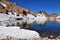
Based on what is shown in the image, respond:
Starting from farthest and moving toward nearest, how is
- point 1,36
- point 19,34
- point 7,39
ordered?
1. point 19,34
2. point 1,36
3. point 7,39

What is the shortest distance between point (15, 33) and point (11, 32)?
10.0 inches

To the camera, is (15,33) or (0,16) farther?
(0,16)

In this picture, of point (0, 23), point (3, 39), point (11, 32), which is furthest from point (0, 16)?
point (3, 39)

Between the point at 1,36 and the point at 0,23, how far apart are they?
6.84 metres

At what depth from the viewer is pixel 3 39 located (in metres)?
9.31

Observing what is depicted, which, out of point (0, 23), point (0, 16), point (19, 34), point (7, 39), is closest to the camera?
point (7, 39)

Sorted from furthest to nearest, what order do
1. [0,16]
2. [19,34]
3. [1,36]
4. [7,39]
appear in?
1. [0,16]
2. [19,34]
3. [1,36]
4. [7,39]

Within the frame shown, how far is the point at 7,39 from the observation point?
9195 mm

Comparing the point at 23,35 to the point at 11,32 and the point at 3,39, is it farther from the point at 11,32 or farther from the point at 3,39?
the point at 3,39

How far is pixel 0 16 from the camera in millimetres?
21812

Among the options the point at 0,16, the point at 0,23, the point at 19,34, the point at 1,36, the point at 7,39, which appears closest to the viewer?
the point at 7,39

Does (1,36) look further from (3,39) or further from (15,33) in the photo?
(15,33)

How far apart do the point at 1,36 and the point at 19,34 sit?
159cm

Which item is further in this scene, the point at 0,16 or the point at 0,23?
the point at 0,16
